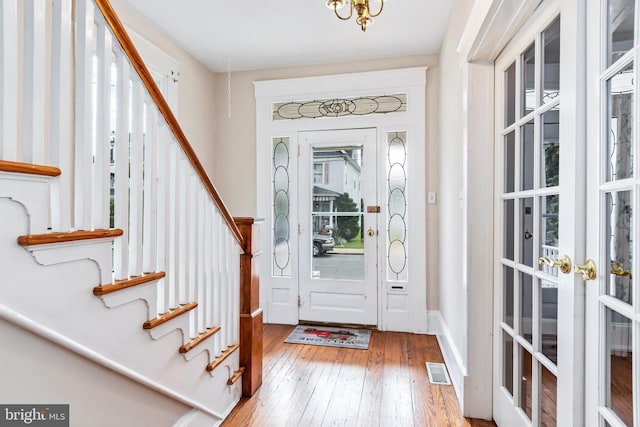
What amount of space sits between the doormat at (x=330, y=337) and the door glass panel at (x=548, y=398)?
5.45 feet

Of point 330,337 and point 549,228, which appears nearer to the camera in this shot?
point 549,228

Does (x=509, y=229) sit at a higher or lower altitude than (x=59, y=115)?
lower

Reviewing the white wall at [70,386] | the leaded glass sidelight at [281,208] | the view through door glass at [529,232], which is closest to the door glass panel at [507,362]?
the view through door glass at [529,232]

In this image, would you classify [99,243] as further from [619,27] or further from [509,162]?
[509,162]

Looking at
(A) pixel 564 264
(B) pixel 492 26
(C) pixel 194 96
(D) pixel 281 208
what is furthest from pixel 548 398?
(C) pixel 194 96

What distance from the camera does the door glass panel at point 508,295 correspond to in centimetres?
171

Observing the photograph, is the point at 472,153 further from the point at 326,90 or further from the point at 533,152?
the point at 326,90

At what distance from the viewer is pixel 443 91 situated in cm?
295

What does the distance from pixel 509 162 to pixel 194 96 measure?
9.73ft

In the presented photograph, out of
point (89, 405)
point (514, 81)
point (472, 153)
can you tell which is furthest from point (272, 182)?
point (89, 405)

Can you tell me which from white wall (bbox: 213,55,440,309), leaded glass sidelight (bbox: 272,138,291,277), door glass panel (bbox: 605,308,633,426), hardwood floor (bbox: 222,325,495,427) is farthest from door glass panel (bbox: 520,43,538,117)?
leaded glass sidelight (bbox: 272,138,291,277)

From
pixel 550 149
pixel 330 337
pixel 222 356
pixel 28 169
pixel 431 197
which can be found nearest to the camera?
pixel 28 169

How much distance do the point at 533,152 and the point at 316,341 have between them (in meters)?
2.35

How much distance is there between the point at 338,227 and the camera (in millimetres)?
3498
